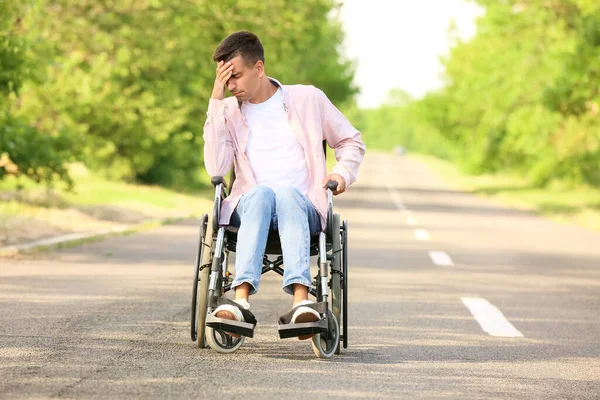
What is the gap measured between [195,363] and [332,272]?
993mm

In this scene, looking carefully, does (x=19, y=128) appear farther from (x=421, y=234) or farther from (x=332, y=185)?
(x=332, y=185)

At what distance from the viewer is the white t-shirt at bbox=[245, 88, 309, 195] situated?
6.48m

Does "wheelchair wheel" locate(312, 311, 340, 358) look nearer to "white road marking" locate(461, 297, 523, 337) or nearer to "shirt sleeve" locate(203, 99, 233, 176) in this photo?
"shirt sleeve" locate(203, 99, 233, 176)

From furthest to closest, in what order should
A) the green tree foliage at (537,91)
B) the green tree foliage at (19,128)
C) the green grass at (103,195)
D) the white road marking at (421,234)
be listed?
the green tree foliage at (537,91) < the green grass at (103,195) < the white road marking at (421,234) < the green tree foliage at (19,128)

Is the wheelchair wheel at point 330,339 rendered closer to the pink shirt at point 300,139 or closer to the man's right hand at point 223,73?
the pink shirt at point 300,139

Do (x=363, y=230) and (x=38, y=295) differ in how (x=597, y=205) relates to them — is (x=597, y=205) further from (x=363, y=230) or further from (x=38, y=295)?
(x=38, y=295)

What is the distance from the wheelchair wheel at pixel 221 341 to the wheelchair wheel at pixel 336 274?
550mm

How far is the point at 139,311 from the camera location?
7.96 meters

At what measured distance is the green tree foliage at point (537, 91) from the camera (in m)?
29.1

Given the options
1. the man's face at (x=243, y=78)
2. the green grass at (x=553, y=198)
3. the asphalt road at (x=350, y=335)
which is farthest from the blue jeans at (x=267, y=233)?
the green grass at (x=553, y=198)

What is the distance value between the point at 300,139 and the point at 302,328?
120cm

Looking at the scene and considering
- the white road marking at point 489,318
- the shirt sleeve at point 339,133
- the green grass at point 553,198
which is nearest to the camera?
the shirt sleeve at point 339,133

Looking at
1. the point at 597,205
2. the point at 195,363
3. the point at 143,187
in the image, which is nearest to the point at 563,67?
the point at 597,205

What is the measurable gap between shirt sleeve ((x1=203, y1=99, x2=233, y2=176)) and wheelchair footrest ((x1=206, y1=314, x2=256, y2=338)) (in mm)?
952
